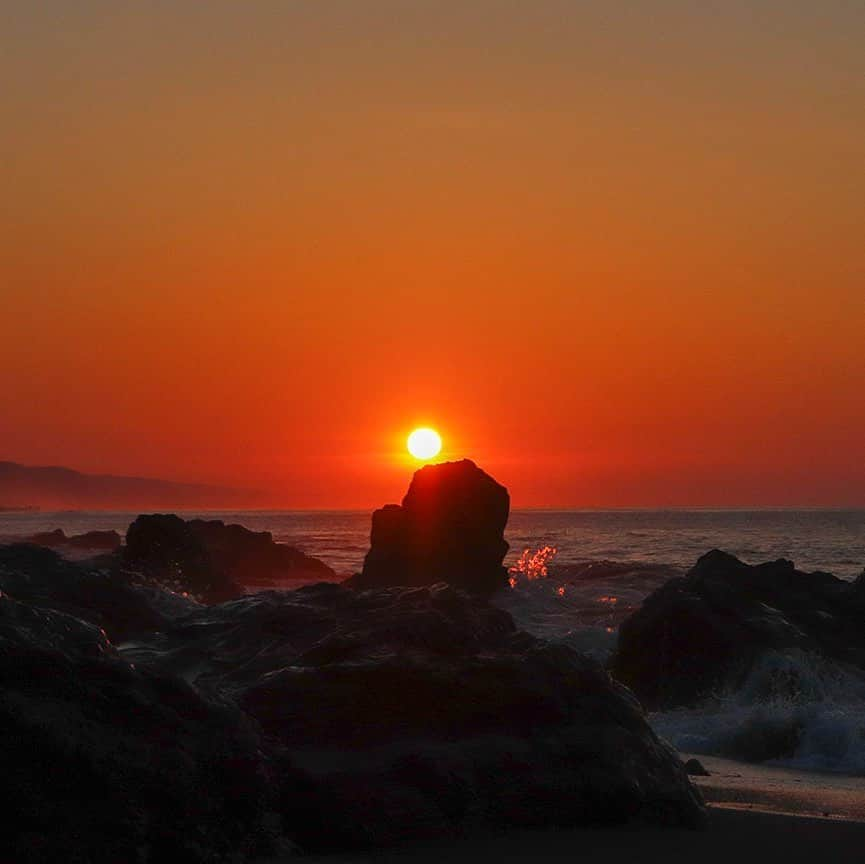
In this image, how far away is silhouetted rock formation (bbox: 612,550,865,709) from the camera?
14.3 meters

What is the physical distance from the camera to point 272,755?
594cm

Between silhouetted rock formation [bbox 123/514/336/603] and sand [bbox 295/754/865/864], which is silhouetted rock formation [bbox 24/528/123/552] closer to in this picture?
silhouetted rock formation [bbox 123/514/336/603]

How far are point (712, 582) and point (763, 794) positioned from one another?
8.37 meters


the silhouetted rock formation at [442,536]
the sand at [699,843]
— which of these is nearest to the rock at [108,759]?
the sand at [699,843]

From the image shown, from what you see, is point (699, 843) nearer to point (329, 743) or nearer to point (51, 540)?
point (329, 743)

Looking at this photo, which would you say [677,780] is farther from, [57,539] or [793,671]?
[57,539]

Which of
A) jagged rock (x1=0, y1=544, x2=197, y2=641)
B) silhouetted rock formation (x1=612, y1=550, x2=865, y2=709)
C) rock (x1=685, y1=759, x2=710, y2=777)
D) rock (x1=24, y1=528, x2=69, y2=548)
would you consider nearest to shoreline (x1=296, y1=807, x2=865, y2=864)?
rock (x1=685, y1=759, x2=710, y2=777)

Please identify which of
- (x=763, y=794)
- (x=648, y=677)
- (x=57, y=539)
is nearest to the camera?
(x=763, y=794)

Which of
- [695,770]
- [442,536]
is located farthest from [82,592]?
[442,536]

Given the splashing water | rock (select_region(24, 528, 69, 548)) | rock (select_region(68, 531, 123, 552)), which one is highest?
the splashing water

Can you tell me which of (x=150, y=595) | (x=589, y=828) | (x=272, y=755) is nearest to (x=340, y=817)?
(x=272, y=755)

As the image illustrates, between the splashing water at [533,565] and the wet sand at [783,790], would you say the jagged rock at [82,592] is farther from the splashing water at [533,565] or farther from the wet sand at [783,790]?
the splashing water at [533,565]

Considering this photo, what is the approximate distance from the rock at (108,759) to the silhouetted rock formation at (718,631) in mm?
9012

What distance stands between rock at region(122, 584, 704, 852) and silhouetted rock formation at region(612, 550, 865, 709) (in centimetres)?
742
